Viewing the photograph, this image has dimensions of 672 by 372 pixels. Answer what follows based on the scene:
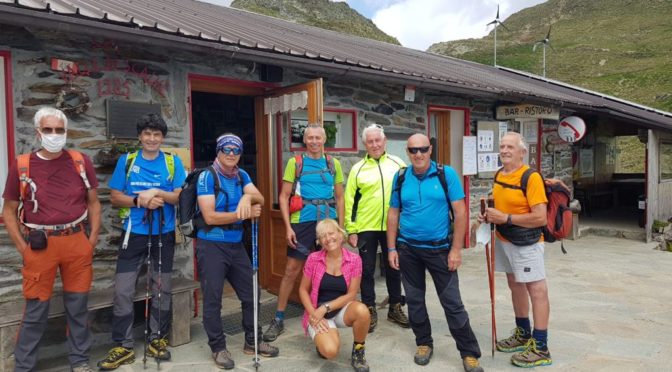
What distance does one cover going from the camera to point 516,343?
412 cm

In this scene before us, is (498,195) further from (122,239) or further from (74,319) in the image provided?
(74,319)

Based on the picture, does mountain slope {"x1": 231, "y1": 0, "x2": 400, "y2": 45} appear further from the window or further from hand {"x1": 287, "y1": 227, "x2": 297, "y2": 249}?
hand {"x1": 287, "y1": 227, "x2": 297, "y2": 249}

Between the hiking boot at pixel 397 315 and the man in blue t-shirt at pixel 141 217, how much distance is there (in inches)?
80.4

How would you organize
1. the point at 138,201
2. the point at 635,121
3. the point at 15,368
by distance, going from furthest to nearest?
the point at 635,121, the point at 138,201, the point at 15,368

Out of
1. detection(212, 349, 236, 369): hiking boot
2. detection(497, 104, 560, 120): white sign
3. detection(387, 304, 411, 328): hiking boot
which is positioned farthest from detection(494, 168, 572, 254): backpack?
detection(497, 104, 560, 120): white sign

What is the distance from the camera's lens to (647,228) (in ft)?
31.9

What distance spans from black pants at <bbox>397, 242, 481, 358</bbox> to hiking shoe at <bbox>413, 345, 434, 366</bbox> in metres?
0.09

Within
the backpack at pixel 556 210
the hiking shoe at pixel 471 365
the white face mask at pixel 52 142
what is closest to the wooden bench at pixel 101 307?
the white face mask at pixel 52 142

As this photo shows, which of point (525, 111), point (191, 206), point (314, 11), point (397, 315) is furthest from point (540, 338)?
point (314, 11)

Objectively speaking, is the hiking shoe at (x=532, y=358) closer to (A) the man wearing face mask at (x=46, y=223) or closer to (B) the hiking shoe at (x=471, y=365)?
Result: (B) the hiking shoe at (x=471, y=365)

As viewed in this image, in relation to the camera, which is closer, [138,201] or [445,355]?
[138,201]

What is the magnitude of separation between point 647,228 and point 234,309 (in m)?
8.33

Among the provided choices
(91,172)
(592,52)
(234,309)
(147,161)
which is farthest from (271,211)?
(592,52)

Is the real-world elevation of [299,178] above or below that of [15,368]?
above
